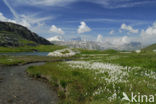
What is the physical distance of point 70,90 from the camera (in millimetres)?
11766

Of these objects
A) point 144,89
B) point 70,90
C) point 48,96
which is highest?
point 144,89

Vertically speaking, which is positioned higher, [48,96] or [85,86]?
[85,86]

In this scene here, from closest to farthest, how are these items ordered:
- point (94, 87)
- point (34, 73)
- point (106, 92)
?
1. point (106, 92)
2. point (94, 87)
3. point (34, 73)

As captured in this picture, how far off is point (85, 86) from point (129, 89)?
3.95 m

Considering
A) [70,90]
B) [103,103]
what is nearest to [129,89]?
[103,103]

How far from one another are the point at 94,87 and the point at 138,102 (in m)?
4.55

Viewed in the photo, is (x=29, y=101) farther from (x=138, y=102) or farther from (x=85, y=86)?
(x=138, y=102)

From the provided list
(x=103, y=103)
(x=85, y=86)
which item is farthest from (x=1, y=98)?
(x=103, y=103)

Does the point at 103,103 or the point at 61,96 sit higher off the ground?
the point at 103,103

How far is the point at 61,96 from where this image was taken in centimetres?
1267

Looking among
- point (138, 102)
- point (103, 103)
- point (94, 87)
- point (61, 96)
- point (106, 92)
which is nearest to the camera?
point (138, 102)

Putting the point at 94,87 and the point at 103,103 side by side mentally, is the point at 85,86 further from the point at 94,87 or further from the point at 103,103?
the point at 103,103

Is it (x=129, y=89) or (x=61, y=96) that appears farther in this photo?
(x=61, y=96)

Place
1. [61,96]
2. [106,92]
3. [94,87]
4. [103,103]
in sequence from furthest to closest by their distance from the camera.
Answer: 1. [61,96]
2. [94,87]
3. [106,92]
4. [103,103]
